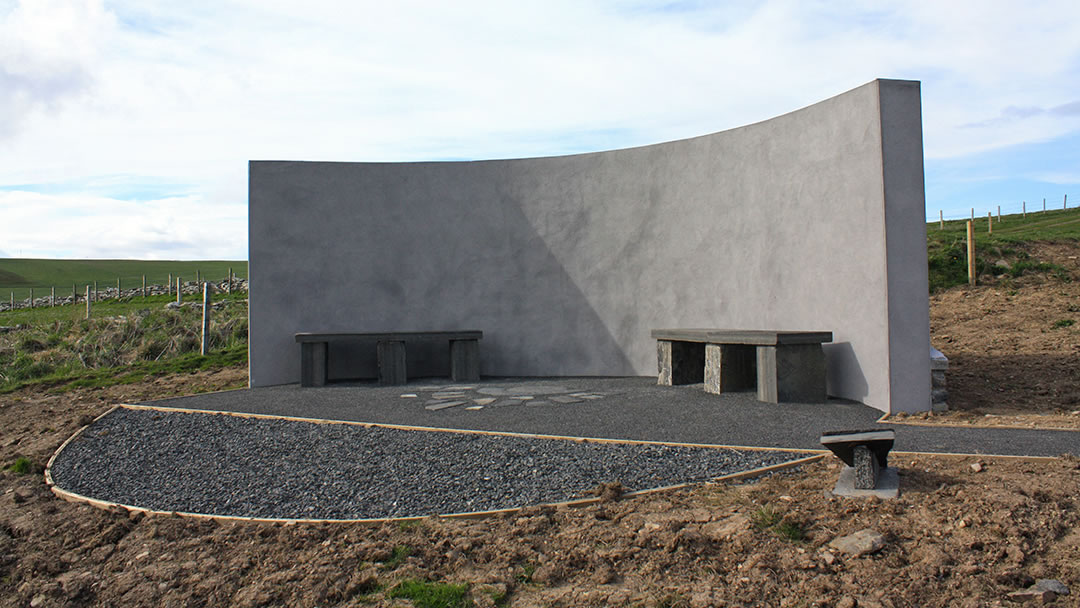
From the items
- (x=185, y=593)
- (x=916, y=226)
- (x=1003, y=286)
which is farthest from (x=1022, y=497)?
(x=1003, y=286)

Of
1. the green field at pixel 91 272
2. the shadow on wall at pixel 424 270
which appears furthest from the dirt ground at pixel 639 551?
the green field at pixel 91 272

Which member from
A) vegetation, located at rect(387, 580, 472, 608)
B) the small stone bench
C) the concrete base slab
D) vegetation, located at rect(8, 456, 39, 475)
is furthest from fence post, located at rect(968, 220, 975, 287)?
vegetation, located at rect(8, 456, 39, 475)

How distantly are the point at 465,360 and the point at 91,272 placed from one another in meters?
45.9

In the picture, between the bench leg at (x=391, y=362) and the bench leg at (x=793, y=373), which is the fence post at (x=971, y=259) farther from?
the bench leg at (x=391, y=362)

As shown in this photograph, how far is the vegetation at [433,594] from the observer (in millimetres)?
2643

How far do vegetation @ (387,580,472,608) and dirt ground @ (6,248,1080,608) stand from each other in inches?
1.5

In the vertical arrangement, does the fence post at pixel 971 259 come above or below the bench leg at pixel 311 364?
above

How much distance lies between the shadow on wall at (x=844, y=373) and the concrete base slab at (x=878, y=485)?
2.72 m

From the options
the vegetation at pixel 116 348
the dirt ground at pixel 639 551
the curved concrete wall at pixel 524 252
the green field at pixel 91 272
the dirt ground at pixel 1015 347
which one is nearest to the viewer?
the dirt ground at pixel 639 551

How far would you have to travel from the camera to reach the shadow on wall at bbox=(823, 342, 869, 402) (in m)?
6.25

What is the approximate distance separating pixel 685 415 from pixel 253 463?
128 inches

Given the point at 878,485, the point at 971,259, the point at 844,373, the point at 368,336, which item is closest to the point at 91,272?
the point at 368,336

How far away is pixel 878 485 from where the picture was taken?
11.3 ft

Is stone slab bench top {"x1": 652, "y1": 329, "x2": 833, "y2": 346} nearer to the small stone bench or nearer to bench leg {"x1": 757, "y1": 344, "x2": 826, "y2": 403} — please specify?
bench leg {"x1": 757, "y1": 344, "x2": 826, "y2": 403}
